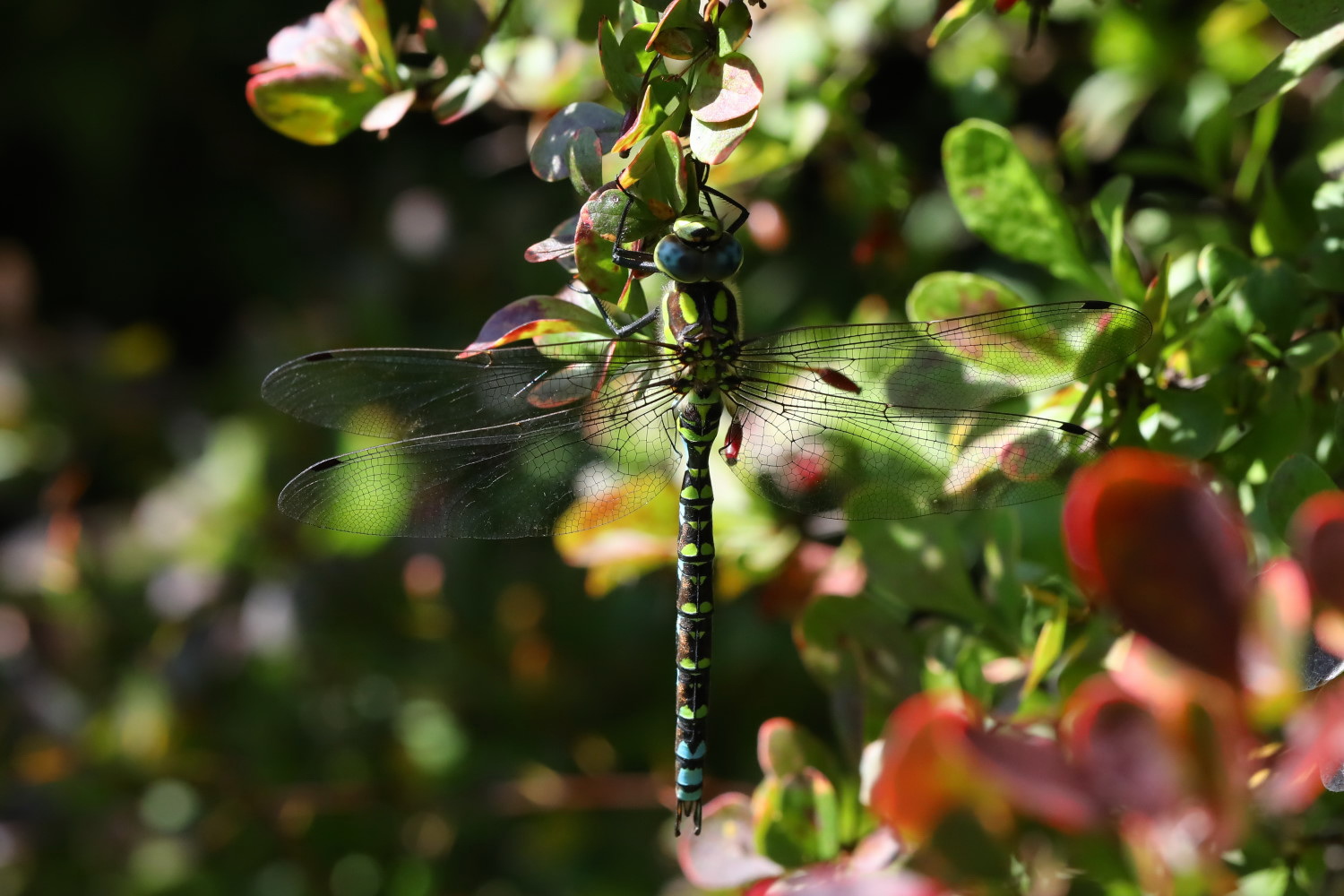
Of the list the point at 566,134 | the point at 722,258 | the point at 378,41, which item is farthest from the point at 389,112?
the point at 722,258

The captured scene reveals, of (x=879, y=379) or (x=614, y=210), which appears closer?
(x=614, y=210)

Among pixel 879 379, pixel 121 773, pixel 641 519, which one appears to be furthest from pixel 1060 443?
pixel 121 773

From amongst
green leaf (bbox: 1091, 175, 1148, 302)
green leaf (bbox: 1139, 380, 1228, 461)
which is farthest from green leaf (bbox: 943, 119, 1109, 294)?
green leaf (bbox: 1139, 380, 1228, 461)

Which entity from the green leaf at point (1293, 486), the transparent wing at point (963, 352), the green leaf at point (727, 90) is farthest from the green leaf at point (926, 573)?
the green leaf at point (727, 90)

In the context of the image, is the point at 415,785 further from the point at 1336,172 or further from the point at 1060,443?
the point at 1336,172

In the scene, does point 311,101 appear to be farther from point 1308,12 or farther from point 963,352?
point 1308,12
